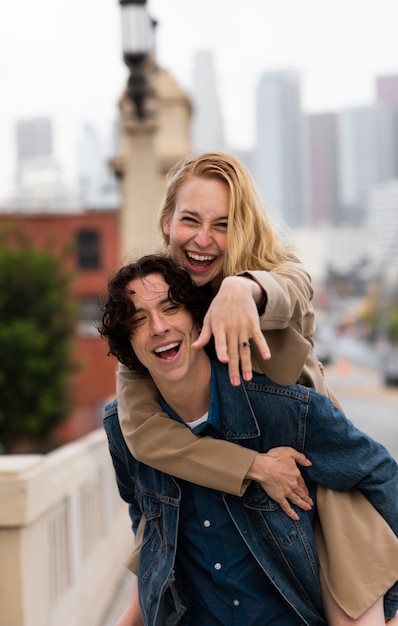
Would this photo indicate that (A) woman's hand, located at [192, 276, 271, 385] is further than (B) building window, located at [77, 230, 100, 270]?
No

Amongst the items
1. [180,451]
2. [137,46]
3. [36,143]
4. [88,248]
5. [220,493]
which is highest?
A: [36,143]

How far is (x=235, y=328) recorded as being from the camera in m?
1.73

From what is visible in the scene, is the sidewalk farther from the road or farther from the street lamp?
the road

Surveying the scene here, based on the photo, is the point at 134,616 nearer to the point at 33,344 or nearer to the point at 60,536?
the point at 60,536

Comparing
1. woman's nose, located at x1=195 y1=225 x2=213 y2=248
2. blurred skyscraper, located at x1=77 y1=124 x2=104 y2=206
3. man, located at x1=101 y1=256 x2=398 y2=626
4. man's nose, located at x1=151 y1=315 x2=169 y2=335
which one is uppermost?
blurred skyscraper, located at x1=77 y1=124 x2=104 y2=206

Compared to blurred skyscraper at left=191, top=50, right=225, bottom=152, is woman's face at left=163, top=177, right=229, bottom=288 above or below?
below

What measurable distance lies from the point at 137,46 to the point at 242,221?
5219 millimetres

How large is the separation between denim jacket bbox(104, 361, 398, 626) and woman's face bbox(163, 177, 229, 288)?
293 mm

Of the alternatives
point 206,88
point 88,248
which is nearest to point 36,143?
point 206,88

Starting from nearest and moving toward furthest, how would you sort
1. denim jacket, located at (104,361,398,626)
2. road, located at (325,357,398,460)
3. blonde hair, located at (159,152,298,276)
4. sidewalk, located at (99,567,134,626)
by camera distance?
denim jacket, located at (104,361,398,626)
blonde hair, located at (159,152,298,276)
sidewalk, located at (99,567,134,626)
road, located at (325,357,398,460)

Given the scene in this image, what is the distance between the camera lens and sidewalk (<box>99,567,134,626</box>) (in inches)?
233

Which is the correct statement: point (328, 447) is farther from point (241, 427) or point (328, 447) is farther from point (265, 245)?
point (265, 245)

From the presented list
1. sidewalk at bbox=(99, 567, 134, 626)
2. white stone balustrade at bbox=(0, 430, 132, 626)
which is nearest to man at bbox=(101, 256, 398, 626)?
white stone balustrade at bbox=(0, 430, 132, 626)

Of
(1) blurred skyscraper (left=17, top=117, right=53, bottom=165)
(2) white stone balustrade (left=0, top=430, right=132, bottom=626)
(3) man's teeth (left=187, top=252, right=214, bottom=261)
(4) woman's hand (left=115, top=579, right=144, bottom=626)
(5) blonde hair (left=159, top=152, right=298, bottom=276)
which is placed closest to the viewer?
(5) blonde hair (left=159, top=152, right=298, bottom=276)
